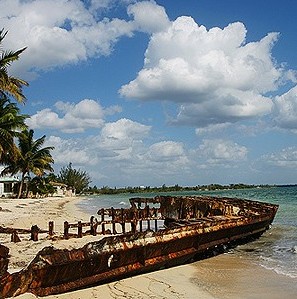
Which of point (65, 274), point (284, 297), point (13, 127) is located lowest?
point (284, 297)

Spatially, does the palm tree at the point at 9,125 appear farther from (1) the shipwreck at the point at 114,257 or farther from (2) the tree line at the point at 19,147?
(1) the shipwreck at the point at 114,257

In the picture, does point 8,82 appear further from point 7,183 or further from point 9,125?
point 7,183

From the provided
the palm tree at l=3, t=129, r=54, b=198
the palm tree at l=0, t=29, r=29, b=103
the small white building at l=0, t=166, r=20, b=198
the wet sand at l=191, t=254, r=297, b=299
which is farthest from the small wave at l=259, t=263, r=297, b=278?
the small white building at l=0, t=166, r=20, b=198

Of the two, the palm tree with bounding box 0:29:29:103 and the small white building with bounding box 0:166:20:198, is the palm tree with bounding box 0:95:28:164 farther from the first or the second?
the small white building with bounding box 0:166:20:198

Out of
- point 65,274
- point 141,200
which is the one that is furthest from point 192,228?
point 141,200

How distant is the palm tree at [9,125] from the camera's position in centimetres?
3116

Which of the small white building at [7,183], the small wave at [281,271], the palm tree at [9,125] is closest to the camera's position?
the small wave at [281,271]

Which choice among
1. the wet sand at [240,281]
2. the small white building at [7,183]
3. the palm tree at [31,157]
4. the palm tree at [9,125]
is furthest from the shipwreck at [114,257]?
the small white building at [7,183]

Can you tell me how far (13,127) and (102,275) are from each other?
26940 mm

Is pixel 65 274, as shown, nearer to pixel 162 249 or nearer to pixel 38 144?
pixel 162 249

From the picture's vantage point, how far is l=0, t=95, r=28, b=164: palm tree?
102 ft

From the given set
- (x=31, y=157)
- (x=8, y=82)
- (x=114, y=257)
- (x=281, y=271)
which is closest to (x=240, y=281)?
(x=281, y=271)

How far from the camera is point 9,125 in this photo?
32.2 meters

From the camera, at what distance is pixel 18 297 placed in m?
5.93
